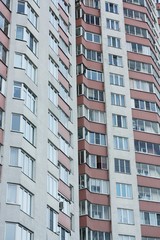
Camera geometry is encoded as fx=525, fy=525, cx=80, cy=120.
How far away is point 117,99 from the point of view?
61406mm

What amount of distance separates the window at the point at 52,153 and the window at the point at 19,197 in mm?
5414

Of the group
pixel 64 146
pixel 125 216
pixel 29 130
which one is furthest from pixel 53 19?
pixel 125 216

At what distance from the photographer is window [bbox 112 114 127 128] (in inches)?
2346

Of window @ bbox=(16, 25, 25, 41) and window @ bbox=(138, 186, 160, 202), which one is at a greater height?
window @ bbox=(16, 25, 25, 41)

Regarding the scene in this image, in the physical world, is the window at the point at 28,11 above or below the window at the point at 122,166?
above

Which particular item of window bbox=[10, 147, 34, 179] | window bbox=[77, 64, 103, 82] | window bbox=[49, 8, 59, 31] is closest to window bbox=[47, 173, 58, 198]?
window bbox=[10, 147, 34, 179]

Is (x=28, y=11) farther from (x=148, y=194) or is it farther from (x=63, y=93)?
(x=148, y=194)

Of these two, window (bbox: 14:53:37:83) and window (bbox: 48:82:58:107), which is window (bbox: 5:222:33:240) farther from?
window (bbox: 48:82:58:107)

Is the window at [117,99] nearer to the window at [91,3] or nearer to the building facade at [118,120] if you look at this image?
the building facade at [118,120]

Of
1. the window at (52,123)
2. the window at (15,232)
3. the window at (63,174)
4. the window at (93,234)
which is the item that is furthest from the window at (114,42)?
the window at (15,232)

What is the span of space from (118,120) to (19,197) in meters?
25.3

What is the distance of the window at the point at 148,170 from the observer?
57.5 meters

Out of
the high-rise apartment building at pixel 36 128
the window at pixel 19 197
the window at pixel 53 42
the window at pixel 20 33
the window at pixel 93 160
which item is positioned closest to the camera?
the window at pixel 19 197

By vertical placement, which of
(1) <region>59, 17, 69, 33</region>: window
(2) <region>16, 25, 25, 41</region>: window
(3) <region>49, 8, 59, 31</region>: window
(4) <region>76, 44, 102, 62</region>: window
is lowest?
(2) <region>16, 25, 25, 41</region>: window
